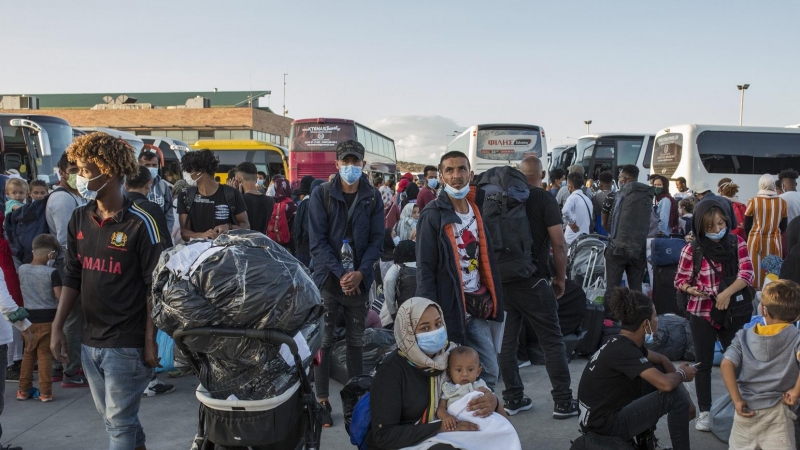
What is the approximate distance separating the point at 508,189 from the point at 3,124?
17.1 metres

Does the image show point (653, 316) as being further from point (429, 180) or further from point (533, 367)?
point (429, 180)

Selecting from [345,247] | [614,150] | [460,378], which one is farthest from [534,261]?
[614,150]

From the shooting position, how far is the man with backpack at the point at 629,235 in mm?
7129

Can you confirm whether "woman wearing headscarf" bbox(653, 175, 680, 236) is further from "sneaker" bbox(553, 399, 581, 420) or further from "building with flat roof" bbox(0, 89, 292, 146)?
"building with flat roof" bbox(0, 89, 292, 146)

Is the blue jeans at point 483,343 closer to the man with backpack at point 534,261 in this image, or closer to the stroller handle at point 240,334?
the man with backpack at point 534,261

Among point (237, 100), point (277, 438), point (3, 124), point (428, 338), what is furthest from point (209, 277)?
point (237, 100)

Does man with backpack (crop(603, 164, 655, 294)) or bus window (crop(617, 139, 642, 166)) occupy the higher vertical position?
bus window (crop(617, 139, 642, 166))

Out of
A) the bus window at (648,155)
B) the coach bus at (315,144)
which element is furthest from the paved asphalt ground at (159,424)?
the bus window at (648,155)

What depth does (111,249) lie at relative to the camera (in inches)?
131

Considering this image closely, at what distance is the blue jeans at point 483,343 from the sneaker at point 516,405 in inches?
33.7

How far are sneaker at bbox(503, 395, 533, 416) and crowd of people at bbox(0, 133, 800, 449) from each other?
1 centimetres

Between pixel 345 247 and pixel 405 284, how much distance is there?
44.0 inches

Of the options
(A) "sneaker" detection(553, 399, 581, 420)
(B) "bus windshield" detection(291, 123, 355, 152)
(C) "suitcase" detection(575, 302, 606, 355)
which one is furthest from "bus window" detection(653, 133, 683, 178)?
(A) "sneaker" detection(553, 399, 581, 420)

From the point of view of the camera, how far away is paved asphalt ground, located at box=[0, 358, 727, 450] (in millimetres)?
4613
